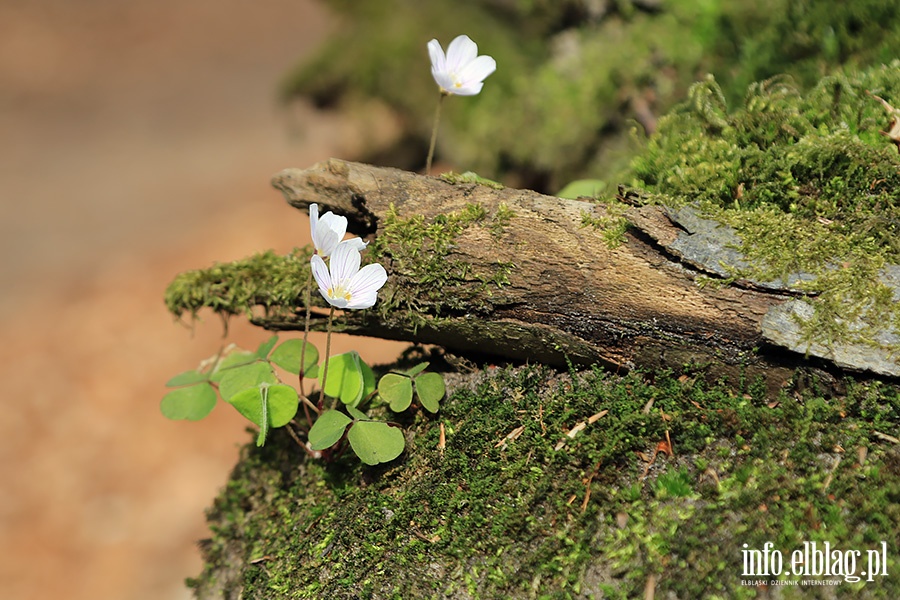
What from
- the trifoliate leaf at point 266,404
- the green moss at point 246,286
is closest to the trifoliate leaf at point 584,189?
the green moss at point 246,286

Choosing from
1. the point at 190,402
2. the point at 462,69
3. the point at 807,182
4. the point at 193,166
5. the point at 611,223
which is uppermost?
the point at 193,166

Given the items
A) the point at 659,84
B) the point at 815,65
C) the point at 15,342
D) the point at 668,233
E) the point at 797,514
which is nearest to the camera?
the point at 797,514

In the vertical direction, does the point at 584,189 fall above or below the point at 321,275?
above

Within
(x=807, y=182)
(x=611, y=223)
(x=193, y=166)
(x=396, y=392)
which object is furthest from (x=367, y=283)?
(x=193, y=166)

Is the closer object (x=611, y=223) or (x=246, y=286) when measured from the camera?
(x=611, y=223)

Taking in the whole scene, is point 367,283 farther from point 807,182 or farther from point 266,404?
point 807,182

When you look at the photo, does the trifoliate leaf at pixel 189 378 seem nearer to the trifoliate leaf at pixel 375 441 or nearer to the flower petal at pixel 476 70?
the trifoliate leaf at pixel 375 441

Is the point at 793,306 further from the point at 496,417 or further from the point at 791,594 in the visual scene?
the point at 496,417

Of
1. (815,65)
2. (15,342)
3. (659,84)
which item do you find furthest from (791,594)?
(15,342)
